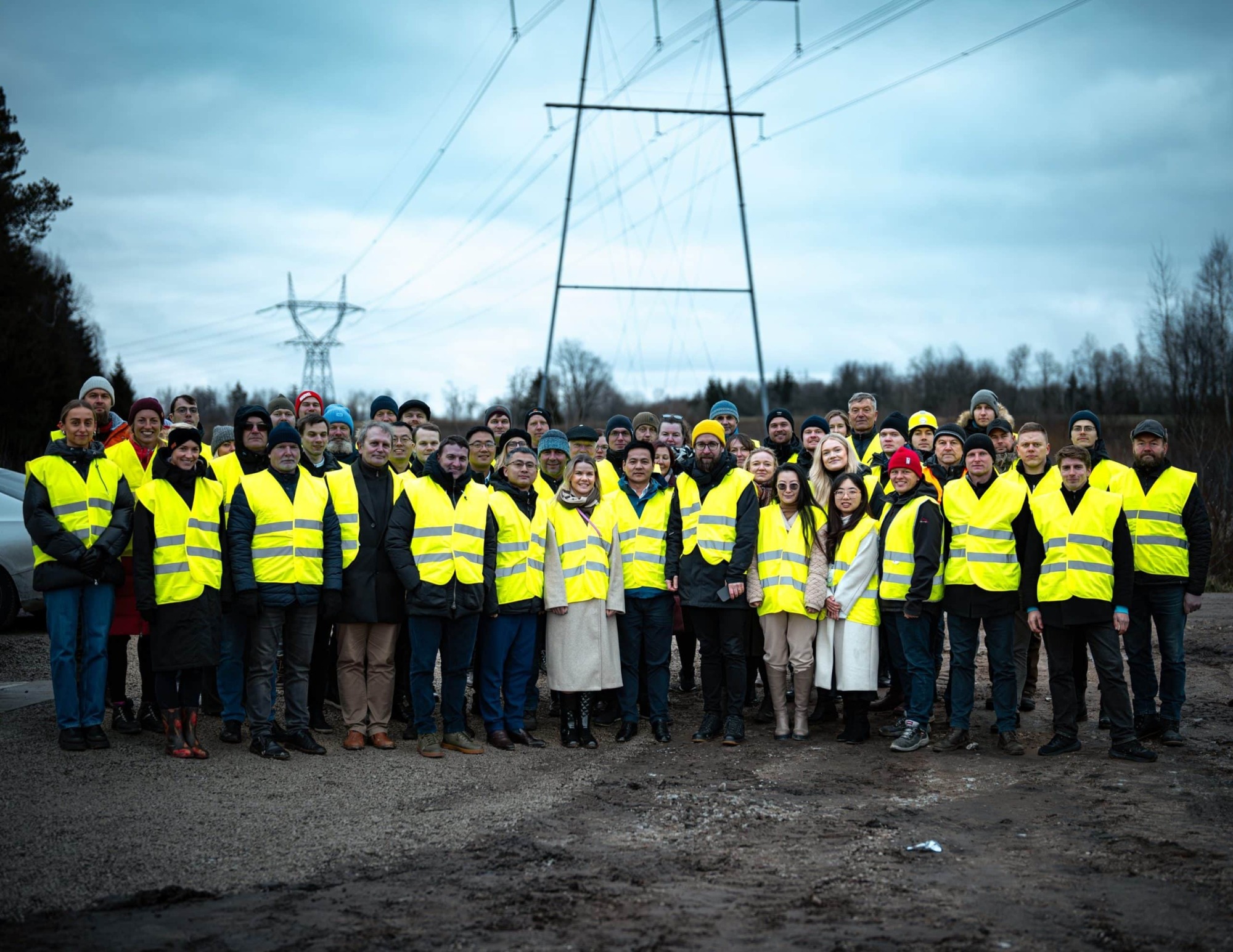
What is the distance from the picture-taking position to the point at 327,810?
6.25 m

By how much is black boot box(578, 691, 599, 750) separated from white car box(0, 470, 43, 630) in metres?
6.95

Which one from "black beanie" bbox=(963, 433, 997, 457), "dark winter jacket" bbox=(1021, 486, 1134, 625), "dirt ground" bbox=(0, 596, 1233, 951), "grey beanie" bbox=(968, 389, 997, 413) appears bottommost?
"dirt ground" bbox=(0, 596, 1233, 951)

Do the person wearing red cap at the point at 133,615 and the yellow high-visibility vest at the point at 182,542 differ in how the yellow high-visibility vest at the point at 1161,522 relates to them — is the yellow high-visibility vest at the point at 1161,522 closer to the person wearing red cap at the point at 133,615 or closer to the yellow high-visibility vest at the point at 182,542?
the yellow high-visibility vest at the point at 182,542

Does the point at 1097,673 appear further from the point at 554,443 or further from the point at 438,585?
the point at 438,585

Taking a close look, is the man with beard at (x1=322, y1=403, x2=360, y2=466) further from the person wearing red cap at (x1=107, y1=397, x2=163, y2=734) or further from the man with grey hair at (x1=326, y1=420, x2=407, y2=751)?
the person wearing red cap at (x1=107, y1=397, x2=163, y2=734)

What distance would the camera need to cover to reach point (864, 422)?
10289 mm

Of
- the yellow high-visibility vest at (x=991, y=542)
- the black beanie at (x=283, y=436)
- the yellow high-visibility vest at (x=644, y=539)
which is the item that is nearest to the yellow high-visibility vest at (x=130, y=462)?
the black beanie at (x=283, y=436)

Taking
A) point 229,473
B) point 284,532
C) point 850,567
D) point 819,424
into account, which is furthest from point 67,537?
point 819,424

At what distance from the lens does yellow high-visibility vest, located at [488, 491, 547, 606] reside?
8.00m

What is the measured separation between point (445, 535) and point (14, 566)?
670 cm

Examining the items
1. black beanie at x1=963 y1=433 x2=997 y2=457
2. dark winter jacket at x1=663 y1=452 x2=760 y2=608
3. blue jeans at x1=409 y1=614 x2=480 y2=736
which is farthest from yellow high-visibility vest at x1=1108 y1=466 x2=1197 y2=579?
blue jeans at x1=409 y1=614 x2=480 y2=736

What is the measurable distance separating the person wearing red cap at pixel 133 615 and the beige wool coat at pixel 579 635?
116 inches

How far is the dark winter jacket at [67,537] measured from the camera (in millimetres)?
7148

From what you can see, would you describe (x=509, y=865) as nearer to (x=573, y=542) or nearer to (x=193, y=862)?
(x=193, y=862)
